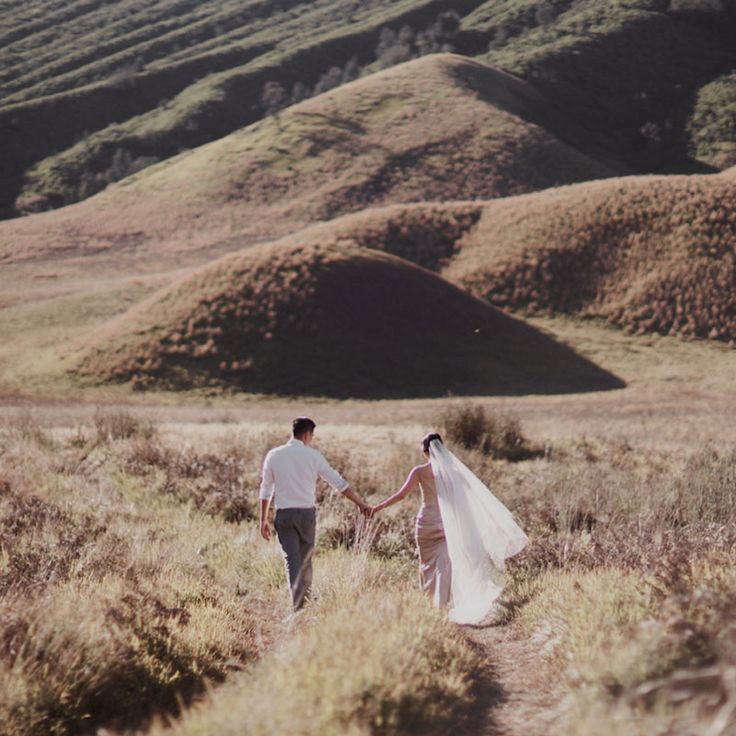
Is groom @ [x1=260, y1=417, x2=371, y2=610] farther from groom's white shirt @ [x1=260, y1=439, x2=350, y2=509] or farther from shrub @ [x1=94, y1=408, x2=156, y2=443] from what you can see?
shrub @ [x1=94, y1=408, x2=156, y2=443]

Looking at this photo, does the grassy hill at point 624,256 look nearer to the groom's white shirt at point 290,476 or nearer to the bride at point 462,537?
the bride at point 462,537

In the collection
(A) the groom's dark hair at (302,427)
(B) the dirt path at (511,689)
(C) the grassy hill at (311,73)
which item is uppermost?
(C) the grassy hill at (311,73)

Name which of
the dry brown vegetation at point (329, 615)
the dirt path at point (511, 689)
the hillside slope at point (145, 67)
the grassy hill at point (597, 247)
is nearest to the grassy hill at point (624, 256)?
the grassy hill at point (597, 247)

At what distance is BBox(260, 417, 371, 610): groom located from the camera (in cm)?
671

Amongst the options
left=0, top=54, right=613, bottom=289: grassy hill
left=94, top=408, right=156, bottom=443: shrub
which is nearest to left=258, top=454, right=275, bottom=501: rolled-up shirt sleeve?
left=94, top=408, right=156, bottom=443: shrub

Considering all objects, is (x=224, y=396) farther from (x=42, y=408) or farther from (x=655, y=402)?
(x=655, y=402)

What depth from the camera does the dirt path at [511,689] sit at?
176 inches

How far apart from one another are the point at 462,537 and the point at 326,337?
1161 inches

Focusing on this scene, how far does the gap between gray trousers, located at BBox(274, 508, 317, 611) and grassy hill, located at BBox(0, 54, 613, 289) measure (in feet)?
179

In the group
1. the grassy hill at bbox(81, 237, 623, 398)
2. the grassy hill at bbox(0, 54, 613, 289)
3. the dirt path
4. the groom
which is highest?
the grassy hill at bbox(0, 54, 613, 289)

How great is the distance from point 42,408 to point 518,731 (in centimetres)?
2506

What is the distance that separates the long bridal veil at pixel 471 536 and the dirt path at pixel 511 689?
0.95 ft

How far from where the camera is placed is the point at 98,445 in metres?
16.6

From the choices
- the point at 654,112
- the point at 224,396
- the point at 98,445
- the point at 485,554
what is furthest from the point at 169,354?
the point at 654,112
